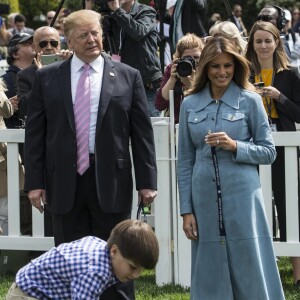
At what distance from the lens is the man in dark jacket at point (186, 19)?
1034 cm

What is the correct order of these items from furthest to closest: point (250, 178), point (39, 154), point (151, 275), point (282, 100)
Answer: point (151, 275)
point (282, 100)
point (39, 154)
point (250, 178)

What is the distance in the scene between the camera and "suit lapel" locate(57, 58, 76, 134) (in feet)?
19.8

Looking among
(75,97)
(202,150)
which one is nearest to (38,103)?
(75,97)

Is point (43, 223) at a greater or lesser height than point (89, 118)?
lesser

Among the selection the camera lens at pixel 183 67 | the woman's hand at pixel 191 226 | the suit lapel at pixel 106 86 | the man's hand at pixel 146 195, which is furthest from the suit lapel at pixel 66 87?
the camera lens at pixel 183 67

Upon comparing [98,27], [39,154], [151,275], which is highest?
[98,27]

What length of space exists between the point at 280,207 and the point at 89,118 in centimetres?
202

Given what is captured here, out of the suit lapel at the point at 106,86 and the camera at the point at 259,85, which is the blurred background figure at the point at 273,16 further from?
the suit lapel at the point at 106,86

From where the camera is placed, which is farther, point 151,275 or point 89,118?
point 151,275

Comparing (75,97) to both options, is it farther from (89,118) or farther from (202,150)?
(202,150)

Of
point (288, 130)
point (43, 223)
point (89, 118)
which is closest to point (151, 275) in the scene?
point (43, 223)

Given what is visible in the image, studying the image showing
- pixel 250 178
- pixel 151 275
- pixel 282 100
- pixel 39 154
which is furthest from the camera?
pixel 151 275

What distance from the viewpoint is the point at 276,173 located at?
742cm

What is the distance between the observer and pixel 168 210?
7.43 meters
